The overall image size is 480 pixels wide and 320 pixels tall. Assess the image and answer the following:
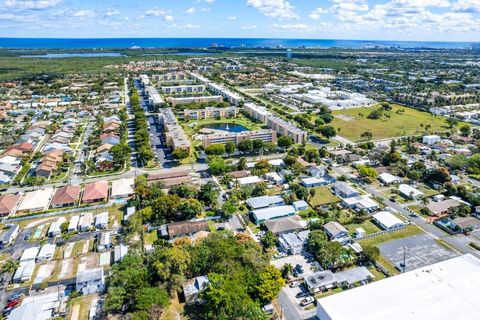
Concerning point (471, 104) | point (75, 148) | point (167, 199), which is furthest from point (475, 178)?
point (75, 148)

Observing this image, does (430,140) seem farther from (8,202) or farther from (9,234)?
(8,202)

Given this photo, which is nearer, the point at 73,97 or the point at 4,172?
the point at 4,172

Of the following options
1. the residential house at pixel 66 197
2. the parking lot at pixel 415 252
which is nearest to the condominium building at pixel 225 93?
the residential house at pixel 66 197

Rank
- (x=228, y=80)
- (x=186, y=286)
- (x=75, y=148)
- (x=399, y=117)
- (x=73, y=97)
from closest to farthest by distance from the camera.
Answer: (x=186, y=286) → (x=75, y=148) → (x=399, y=117) → (x=73, y=97) → (x=228, y=80)


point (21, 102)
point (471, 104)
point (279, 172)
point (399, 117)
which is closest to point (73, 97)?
point (21, 102)

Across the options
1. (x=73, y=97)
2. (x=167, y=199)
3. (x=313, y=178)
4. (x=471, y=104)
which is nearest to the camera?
(x=167, y=199)

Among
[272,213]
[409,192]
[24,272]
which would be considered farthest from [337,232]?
[24,272]

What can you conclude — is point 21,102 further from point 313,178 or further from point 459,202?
point 459,202

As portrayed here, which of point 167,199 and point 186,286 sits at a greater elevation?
point 167,199
